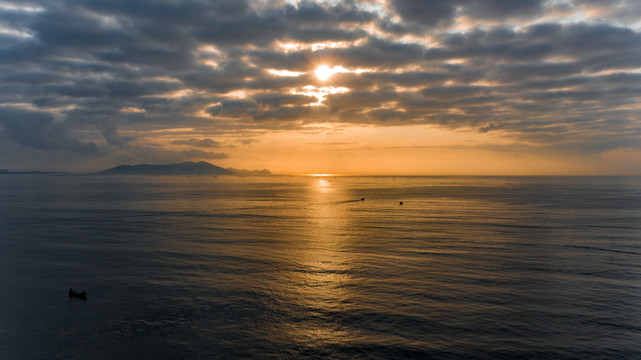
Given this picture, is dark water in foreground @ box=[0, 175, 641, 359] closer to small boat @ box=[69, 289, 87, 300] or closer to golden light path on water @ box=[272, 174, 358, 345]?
golden light path on water @ box=[272, 174, 358, 345]

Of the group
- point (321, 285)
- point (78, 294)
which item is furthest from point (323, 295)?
point (78, 294)

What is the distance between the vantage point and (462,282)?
3369 centimetres

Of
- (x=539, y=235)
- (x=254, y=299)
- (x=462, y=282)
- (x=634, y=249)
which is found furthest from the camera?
(x=539, y=235)

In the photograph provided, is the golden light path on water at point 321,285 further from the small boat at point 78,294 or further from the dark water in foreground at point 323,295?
the small boat at point 78,294

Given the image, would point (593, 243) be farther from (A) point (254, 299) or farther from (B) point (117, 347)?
(B) point (117, 347)

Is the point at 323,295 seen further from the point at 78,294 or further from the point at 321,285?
the point at 78,294

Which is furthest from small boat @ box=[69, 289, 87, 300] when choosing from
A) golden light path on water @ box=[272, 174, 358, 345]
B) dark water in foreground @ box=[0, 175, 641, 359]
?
golden light path on water @ box=[272, 174, 358, 345]

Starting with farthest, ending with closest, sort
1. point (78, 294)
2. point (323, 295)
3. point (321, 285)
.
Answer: point (321, 285), point (323, 295), point (78, 294)

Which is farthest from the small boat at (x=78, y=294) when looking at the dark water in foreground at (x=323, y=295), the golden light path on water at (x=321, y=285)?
the golden light path on water at (x=321, y=285)

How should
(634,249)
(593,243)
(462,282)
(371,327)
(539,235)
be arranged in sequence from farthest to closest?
(539,235)
(593,243)
(634,249)
(462,282)
(371,327)

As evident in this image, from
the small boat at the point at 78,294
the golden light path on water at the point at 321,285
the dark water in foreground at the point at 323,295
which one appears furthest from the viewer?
the small boat at the point at 78,294

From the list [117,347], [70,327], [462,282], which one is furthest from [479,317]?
[70,327]

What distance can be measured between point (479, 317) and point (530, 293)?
832 cm

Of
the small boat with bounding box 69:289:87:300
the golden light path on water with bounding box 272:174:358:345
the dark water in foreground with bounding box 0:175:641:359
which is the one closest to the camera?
the dark water in foreground with bounding box 0:175:641:359
